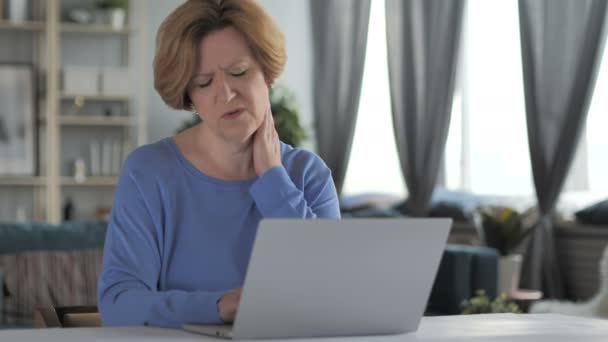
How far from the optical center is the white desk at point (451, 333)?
4.33ft

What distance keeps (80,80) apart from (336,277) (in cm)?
616

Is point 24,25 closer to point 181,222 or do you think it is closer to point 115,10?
point 115,10

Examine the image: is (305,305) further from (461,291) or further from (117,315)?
(461,291)

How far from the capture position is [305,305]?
1.30m

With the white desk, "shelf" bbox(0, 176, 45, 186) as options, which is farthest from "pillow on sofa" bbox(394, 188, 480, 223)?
the white desk

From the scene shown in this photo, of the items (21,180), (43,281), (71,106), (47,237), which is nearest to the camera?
(43,281)

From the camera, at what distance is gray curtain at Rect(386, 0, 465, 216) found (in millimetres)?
6004

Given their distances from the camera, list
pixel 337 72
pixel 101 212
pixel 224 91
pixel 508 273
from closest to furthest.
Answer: pixel 224 91 < pixel 508 273 < pixel 337 72 < pixel 101 212

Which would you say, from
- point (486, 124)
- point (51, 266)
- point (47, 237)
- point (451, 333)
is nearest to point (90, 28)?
point (486, 124)

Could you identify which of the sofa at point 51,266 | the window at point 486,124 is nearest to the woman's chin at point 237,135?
the sofa at point 51,266

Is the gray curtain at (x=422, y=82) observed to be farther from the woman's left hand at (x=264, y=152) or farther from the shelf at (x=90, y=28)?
the woman's left hand at (x=264, y=152)

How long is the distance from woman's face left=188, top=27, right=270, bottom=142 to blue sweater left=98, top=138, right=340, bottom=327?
10cm

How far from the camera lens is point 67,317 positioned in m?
1.83

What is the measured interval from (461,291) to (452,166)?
2290mm
